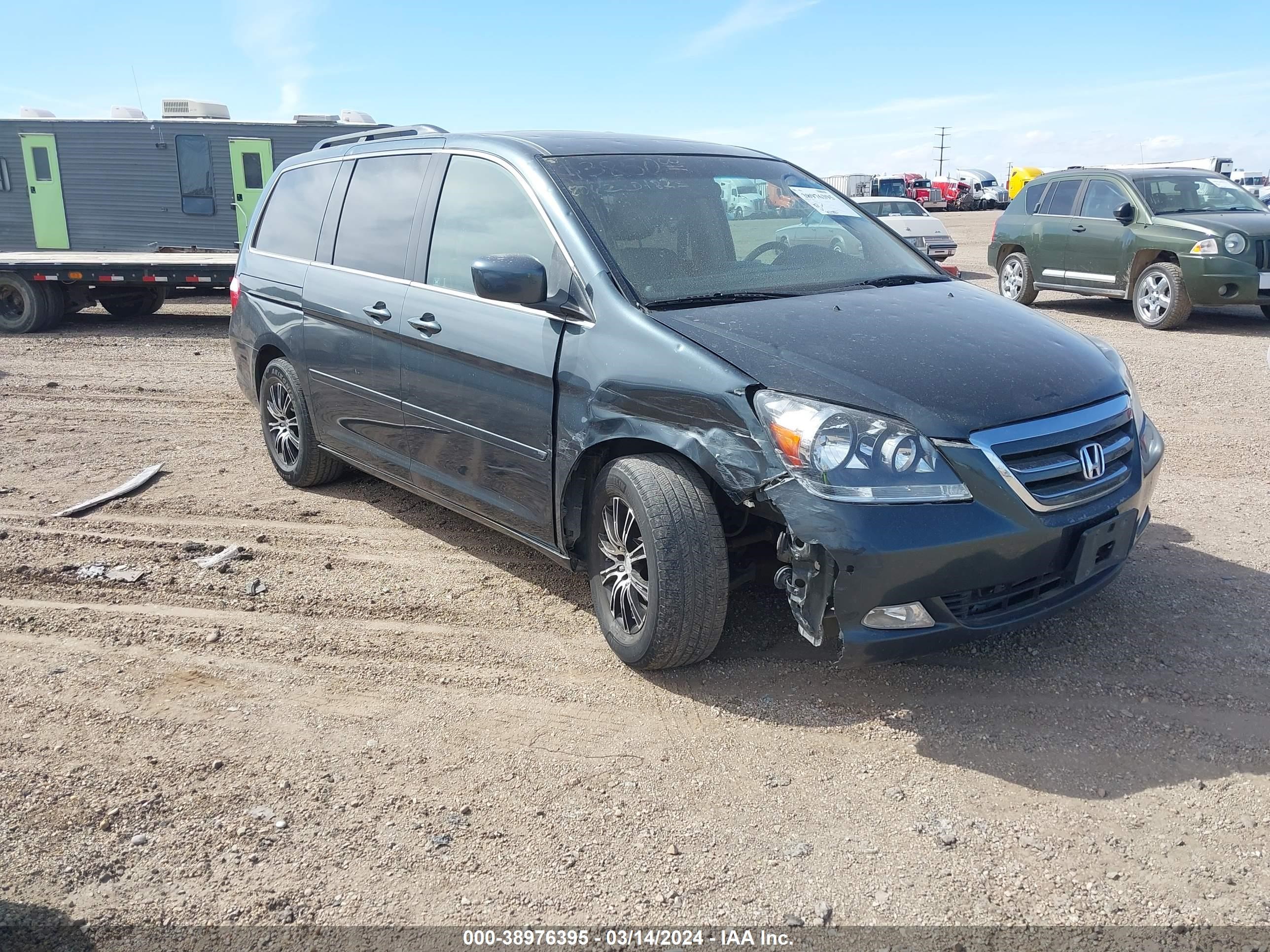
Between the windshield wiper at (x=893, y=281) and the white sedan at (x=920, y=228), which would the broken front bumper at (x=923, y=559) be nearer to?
the windshield wiper at (x=893, y=281)

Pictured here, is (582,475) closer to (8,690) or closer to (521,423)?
(521,423)

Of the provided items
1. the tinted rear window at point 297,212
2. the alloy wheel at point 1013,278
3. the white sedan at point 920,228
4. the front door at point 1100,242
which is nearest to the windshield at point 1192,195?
the front door at point 1100,242

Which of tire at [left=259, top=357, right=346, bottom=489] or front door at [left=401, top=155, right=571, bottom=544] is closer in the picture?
front door at [left=401, top=155, right=571, bottom=544]

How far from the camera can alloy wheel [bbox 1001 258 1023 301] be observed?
13734 millimetres

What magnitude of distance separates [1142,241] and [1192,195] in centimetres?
112

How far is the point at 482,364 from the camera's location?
13.6 ft

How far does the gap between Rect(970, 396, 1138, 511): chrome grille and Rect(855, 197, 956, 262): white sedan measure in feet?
52.5

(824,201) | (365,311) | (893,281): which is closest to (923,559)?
(893,281)

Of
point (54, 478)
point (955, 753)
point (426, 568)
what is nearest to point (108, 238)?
point (54, 478)

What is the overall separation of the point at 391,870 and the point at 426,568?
2261 mm

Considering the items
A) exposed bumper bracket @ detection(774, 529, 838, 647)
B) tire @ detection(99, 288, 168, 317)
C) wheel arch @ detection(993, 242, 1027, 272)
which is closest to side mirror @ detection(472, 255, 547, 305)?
exposed bumper bracket @ detection(774, 529, 838, 647)

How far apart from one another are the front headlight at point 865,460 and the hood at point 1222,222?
9882 millimetres

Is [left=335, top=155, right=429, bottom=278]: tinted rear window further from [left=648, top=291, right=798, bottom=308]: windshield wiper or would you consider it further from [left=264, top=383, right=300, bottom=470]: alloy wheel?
[left=648, top=291, right=798, bottom=308]: windshield wiper

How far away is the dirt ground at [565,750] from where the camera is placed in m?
2.65
